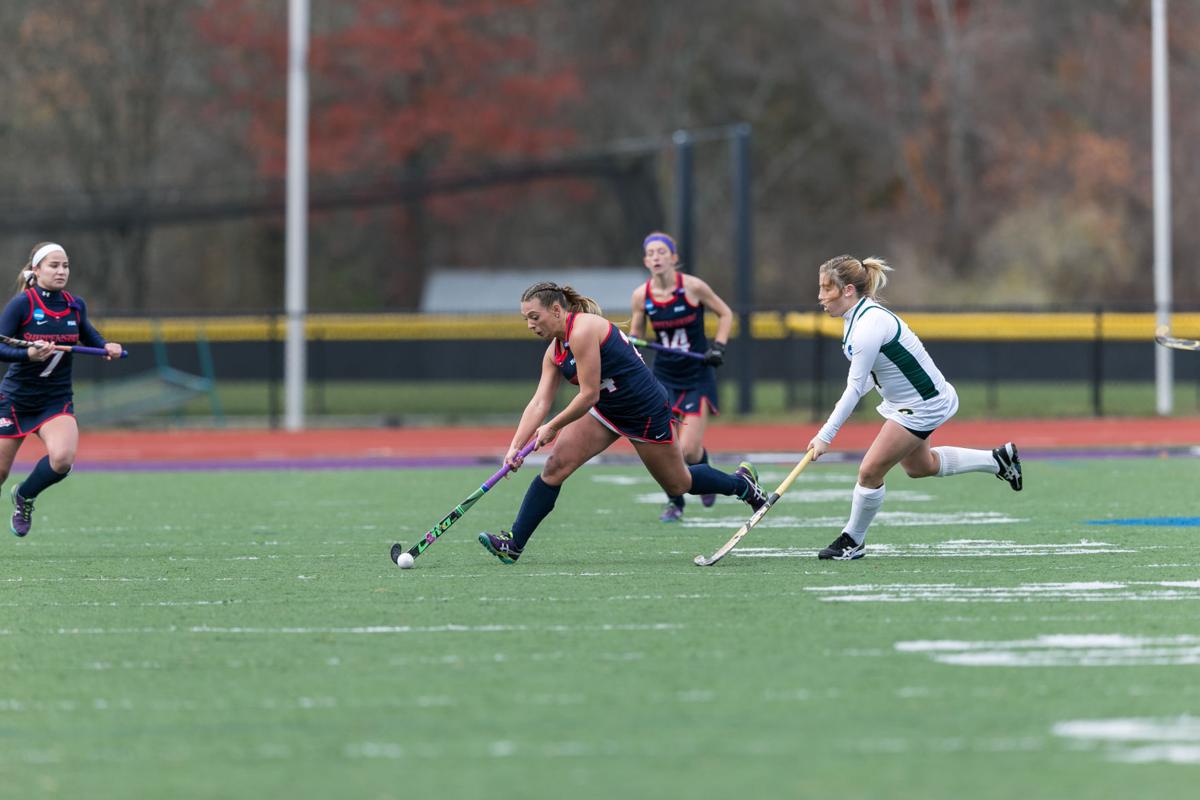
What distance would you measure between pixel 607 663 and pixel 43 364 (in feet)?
18.1

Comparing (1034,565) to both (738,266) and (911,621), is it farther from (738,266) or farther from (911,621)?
(738,266)

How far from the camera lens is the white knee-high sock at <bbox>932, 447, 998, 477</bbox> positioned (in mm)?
10859

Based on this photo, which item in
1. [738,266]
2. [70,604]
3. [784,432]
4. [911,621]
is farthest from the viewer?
[738,266]

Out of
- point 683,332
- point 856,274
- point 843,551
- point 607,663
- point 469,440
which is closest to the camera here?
point 607,663

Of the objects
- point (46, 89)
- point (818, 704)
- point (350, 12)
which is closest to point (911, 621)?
point (818, 704)

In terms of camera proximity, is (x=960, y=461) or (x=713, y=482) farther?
(x=713, y=482)

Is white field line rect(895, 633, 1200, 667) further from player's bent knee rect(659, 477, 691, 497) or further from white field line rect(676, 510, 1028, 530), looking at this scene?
white field line rect(676, 510, 1028, 530)

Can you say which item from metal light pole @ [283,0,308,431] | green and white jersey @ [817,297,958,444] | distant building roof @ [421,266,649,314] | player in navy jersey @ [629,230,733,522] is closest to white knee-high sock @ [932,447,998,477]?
green and white jersey @ [817,297,958,444]

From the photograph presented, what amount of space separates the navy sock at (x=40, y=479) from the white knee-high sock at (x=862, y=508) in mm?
4671

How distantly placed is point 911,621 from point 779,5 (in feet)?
154

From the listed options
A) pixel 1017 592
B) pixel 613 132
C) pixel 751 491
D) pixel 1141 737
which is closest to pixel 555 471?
pixel 751 491

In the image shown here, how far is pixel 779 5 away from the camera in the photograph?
53.5 metres

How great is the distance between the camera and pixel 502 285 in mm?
44500

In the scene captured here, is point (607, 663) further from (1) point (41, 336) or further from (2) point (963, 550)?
(1) point (41, 336)
